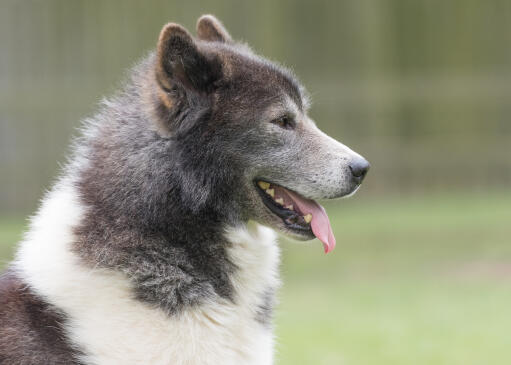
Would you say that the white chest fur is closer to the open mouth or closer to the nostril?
the open mouth

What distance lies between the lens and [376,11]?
15.6 metres

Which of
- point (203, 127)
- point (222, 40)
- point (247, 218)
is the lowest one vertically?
point (247, 218)

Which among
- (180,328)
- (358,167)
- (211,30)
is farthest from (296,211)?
(211,30)

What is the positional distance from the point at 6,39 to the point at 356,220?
621cm

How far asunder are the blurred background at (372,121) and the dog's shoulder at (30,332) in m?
4.61

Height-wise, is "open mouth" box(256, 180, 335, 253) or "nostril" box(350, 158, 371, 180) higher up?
"nostril" box(350, 158, 371, 180)

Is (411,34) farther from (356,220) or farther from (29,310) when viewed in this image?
(29,310)

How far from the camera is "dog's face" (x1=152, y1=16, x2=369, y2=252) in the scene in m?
3.89

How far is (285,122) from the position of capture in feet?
13.5

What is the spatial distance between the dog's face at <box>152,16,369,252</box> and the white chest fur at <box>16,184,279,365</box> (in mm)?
223

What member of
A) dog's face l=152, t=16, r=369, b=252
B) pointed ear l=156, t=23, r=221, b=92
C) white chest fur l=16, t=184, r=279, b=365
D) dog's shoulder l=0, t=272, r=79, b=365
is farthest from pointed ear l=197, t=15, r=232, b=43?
dog's shoulder l=0, t=272, r=79, b=365

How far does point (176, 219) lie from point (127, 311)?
45 centimetres

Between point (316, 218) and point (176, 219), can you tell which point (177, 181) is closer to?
point (176, 219)

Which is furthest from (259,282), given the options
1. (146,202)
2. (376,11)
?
(376,11)
